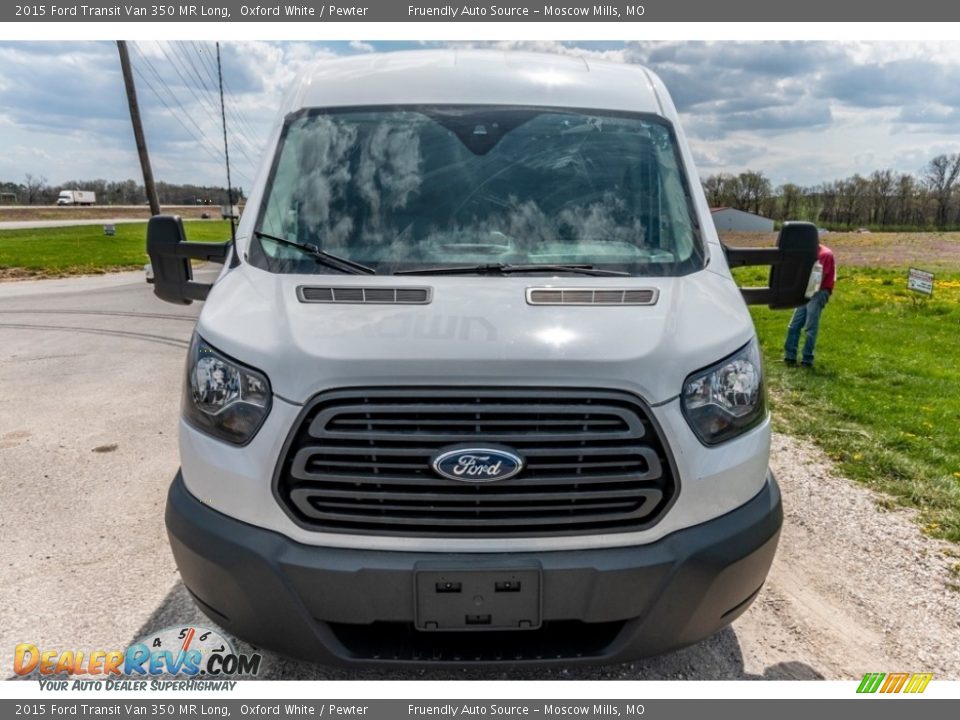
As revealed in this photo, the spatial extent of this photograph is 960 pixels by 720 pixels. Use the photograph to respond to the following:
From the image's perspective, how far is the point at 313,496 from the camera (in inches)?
93.0

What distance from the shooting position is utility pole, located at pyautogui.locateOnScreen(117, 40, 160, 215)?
22.6 metres

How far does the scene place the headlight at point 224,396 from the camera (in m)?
2.41

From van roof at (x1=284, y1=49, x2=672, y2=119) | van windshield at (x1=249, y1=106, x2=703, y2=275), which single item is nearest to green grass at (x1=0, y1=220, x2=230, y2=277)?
van roof at (x1=284, y1=49, x2=672, y2=119)

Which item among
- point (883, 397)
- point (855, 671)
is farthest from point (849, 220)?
point (855, 671)

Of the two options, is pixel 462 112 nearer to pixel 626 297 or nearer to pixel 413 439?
pixel 626 297

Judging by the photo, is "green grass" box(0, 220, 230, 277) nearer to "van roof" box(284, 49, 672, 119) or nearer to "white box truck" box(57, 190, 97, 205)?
"van roof" box(284, 49, 672, 119)

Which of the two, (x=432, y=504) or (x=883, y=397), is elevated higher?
(x=432, y=504)

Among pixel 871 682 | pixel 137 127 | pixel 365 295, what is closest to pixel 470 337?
pixel 365 295

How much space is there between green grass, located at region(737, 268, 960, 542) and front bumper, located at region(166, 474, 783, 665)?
9.69 feet

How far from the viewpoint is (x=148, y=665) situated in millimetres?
3076

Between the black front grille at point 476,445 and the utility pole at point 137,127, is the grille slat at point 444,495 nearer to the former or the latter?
the black front grille at point 476,445

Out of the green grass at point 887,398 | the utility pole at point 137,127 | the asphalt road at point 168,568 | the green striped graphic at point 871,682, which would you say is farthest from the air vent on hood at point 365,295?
the utility pole at point 137,127

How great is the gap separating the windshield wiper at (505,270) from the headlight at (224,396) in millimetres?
751

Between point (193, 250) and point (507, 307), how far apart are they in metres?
1.85
